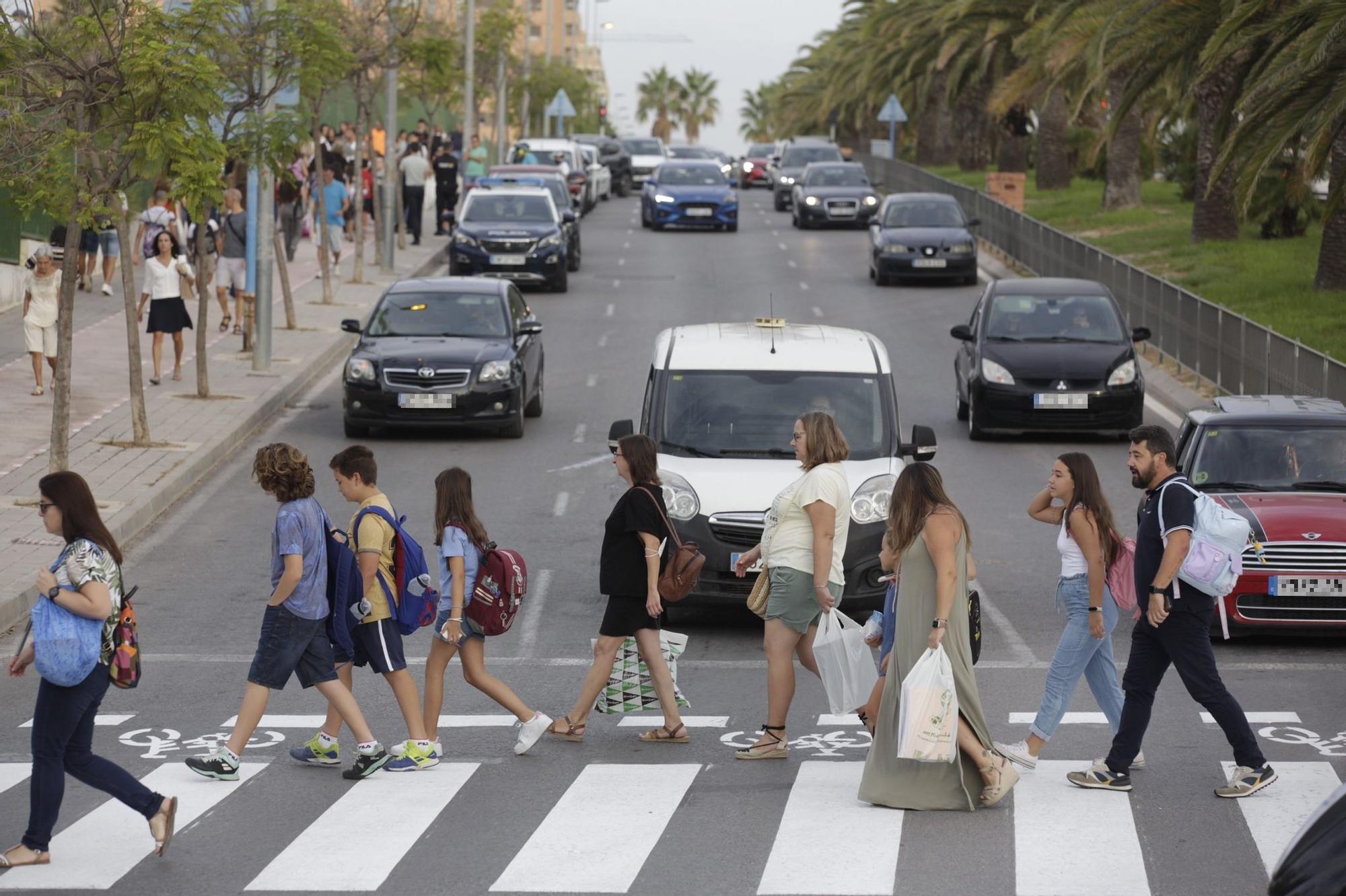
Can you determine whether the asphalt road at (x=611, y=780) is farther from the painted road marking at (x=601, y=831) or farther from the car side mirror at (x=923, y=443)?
the car side mirror at (x=923, y=443)

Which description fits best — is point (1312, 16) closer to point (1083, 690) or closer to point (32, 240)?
point (1083, 690)

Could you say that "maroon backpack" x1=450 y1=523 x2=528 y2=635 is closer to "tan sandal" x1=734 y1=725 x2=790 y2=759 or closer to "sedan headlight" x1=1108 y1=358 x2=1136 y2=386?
"tan sandal" x1=734 y1=725 x2=790 y2=759

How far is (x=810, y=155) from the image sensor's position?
58.4 metres

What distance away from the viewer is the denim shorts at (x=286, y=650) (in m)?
9.17

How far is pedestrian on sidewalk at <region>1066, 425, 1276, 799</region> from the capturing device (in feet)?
29.2

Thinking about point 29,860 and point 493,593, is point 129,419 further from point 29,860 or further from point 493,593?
point 29,860

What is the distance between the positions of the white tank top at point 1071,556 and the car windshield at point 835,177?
4135 centimetres

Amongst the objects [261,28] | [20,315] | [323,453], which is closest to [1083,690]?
[323,453]

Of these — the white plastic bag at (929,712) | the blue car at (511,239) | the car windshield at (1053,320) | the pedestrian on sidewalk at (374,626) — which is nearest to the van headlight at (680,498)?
the pedestrian on sidewalk at (374,626)

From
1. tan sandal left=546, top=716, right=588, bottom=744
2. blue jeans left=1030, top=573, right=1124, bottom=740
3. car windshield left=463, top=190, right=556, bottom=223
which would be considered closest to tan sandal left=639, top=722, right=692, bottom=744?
tan sandal left=546, top=716, right=588, bottom=744

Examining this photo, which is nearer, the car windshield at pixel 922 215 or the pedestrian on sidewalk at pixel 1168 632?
the pedestrian on sidewalk at pixel 1168 632

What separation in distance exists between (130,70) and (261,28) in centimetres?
608

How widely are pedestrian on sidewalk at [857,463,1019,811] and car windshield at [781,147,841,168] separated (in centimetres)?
5006

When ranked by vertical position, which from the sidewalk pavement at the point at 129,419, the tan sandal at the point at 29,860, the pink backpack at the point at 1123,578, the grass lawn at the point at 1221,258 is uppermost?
the pink backpack at the point at 1123,578
